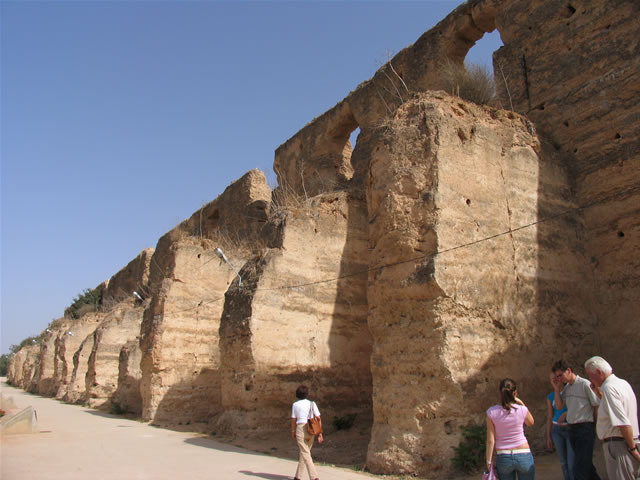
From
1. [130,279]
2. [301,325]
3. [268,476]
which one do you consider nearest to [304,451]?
[268,476]

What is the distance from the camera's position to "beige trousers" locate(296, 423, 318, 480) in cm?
575

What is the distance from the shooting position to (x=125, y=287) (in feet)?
95.8

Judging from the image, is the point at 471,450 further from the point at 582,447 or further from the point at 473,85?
the point at 473,85

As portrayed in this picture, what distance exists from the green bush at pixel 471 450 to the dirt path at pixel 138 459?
25.2 inches

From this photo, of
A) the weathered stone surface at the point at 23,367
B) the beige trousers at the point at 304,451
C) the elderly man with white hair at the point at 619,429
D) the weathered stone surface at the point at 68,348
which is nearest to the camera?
the elderly man with white hair at the point at 619,429

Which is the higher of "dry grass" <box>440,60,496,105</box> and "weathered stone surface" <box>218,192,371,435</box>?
"dry grass" <box>440,60,496,105</box>

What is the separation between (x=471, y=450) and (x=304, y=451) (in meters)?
1.82

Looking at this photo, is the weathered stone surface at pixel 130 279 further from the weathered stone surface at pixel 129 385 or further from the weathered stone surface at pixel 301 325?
the weathered stone surface at pixel 301 325

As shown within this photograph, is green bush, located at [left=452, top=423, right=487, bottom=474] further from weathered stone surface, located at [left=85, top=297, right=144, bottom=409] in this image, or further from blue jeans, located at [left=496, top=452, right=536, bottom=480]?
weathered stone surface, located at [left=85, top=297, right=144, bottom=409]

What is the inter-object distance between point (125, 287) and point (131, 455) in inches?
898

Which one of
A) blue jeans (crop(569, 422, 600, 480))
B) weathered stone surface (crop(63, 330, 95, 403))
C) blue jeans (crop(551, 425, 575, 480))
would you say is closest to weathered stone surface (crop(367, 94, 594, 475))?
blue jeans (crop(551, 425, 575, 480))

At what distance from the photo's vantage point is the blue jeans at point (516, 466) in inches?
160

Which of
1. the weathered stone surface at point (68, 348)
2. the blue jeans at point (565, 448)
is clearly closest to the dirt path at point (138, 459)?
the blue jeans at point (565, 448)

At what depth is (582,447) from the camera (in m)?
4.78
